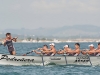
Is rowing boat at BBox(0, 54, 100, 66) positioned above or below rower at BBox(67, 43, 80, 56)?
below

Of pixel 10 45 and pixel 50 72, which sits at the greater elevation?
pixel 10 45

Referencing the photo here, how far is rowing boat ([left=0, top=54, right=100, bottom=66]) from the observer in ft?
113

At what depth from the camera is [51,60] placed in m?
35.1

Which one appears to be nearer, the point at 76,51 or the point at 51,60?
the point at 51,60

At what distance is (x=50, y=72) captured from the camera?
30250mm

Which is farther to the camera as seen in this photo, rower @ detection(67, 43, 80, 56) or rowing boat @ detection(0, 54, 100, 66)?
rower @ detection(67, 43, 80, 56)

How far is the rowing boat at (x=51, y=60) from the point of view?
34.5 meters

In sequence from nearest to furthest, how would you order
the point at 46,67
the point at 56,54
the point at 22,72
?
the point at 22,72 < the point at 46,67 < the point at 56,54

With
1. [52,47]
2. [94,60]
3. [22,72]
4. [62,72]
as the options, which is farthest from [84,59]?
[22,72]

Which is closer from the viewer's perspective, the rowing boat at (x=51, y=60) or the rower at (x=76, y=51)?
the rowing boat at (x=51, y=60)

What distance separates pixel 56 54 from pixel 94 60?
380cm

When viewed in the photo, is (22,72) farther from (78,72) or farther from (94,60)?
(94,60)

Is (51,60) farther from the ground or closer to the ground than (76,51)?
closer to the ground

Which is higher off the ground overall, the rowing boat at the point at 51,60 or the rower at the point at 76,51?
the rower at the point at 76,51
